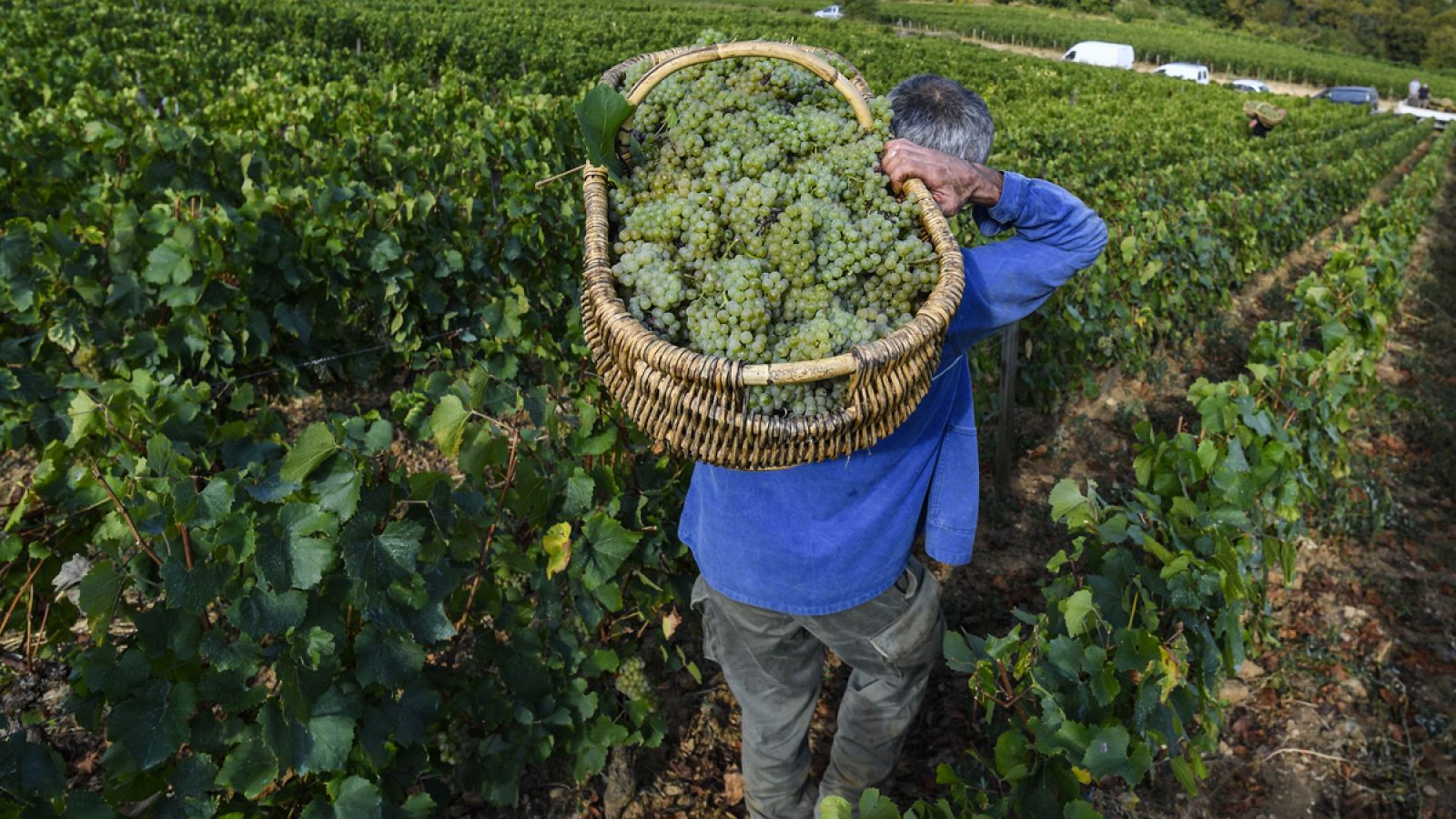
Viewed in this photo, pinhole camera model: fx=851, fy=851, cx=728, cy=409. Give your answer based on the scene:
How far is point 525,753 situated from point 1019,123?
11841 mm

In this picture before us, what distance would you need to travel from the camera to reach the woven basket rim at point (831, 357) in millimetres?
1419

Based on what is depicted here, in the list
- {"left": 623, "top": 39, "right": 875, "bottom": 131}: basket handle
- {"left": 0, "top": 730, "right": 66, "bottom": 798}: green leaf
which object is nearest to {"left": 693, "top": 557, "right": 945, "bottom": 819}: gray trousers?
{"left": 623, "top": 39, "right": 875, "bottom": 131}: basket handle

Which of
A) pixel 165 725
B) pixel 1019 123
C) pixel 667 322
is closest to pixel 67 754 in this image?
pixel 165 725

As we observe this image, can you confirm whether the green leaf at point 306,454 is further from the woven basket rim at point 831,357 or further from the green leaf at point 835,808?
the green leaf at point 835,808

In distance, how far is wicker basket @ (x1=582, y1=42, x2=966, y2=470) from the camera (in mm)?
1441

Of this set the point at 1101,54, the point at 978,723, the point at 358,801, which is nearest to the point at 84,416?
the point at 358,801

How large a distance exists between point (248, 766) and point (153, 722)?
0.69ft

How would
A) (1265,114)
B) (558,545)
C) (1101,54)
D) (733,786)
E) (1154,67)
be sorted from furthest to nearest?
(1154,67) < (1101,54) < (1265,114) < (733,786) < (558,545)

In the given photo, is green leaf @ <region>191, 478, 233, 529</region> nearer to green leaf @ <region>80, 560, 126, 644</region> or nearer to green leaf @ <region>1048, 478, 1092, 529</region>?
green leaf @ <region>80, 560, 126, 644</region>

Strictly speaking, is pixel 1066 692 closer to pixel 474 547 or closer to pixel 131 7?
pixel 474 547

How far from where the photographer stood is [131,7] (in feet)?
72.5

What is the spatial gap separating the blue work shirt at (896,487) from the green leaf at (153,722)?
1138mm

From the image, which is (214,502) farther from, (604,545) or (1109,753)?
(1109,753)

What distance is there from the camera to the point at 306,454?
1.75 m
